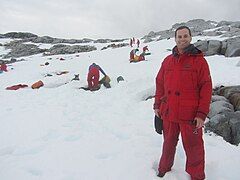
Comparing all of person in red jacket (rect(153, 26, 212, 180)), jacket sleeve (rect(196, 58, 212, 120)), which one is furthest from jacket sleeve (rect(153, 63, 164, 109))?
jacket sleeve (rect(196, 58, 212, 120))

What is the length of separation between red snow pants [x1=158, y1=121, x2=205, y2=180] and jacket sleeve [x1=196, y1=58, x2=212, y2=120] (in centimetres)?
30

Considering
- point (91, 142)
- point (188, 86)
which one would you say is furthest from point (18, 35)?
point (188, 86)

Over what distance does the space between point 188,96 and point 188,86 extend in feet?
0.49

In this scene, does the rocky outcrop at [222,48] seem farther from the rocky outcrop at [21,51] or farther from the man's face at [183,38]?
the rocky outcrop at [21,51]

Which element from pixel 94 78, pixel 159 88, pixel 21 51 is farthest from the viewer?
pixel 21 51

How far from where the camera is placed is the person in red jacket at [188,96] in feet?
15.7

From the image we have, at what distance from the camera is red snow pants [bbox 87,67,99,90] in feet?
47.8

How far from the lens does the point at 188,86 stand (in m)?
4.84

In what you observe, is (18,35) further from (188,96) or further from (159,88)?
(188,96)

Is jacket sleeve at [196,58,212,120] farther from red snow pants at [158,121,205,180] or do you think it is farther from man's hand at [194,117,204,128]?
red snow pants at [158,121,205,180]

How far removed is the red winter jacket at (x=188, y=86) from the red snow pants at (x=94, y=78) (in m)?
9.65

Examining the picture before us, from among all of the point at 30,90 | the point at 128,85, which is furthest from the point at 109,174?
the point at 30,90

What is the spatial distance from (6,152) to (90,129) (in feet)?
7.37

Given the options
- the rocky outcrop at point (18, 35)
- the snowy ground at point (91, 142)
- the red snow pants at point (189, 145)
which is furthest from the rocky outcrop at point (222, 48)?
the rocky outcrop at point (18, 35)
